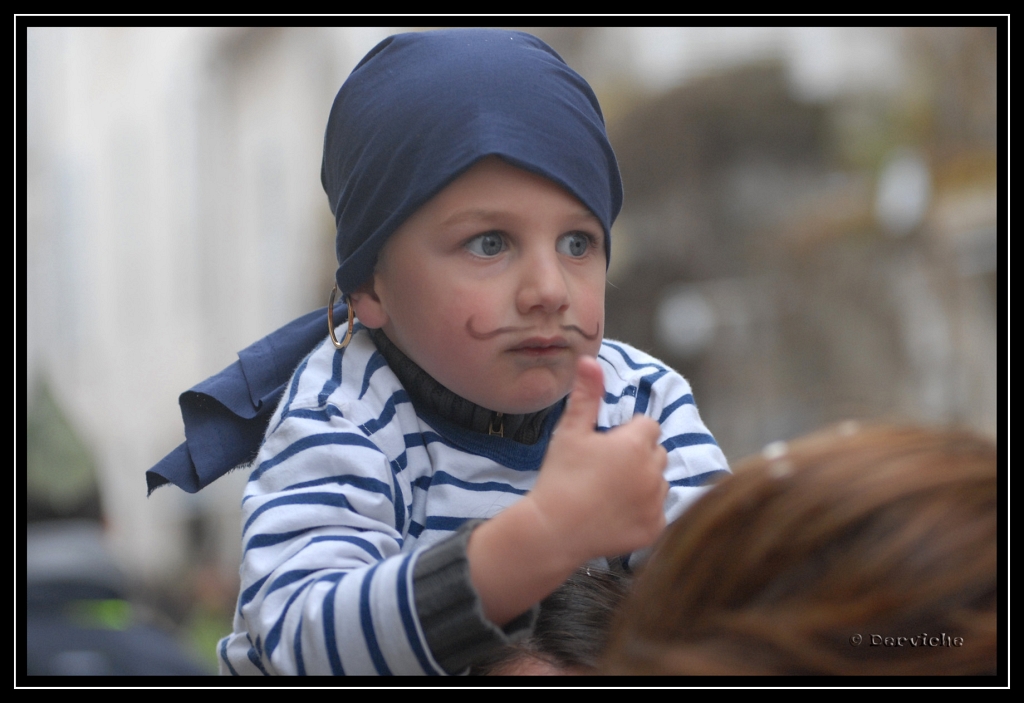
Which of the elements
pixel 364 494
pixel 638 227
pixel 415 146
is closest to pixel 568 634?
pixel 364 494

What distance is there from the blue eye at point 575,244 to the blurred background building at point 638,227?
347 cm

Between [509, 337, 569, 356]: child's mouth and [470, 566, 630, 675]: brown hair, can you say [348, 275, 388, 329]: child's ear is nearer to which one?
[509, 337, 569, 356]: child's mouth

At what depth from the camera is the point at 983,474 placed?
0.93 m

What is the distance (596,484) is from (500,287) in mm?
351

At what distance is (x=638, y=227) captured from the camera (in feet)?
45.0

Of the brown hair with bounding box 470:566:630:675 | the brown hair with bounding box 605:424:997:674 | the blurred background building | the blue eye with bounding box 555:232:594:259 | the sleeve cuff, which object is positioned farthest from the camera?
the blurred background building

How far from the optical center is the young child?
3.40 ft

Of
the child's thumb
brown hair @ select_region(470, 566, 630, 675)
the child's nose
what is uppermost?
the child's nose

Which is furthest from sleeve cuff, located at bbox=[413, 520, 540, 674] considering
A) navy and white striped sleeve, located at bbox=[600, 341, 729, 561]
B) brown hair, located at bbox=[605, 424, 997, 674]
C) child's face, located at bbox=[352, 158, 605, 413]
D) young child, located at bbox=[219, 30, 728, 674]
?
navy and white striped sleeve, located at bbox=[600, 341, 729, 561]

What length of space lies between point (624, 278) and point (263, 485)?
12659 mm

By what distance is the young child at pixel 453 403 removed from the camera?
104 cm

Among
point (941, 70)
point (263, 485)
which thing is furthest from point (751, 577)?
point (941, 70)

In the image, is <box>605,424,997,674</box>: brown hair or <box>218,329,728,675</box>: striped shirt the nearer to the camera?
<box>605,424,997,674</box>: brown hair

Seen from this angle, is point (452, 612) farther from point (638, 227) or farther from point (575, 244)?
point (638, 227)
